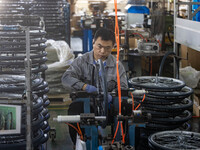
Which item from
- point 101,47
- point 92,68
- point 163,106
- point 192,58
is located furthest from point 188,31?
point 92,68

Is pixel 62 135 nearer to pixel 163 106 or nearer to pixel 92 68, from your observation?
pixel 92 68

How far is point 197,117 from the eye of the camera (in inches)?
178

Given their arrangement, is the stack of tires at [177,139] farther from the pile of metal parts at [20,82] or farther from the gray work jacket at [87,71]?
the pile of metal parts at [20,82]

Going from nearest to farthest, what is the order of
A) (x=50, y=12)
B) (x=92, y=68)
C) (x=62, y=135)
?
(x=92, y=68)
(x=62, y=135)
(x=50, y=12)

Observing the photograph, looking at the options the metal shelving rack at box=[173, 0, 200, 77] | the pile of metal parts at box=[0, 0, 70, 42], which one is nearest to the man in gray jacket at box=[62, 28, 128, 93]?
the metal shelving rack at box=[173, 0, 200, 77]

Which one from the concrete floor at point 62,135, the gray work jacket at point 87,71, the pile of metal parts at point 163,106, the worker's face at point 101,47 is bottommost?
the concrete floor at point 62,135

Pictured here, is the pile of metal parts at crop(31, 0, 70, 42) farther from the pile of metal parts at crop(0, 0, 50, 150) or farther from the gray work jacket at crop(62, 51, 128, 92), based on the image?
the gray work jacket at crop(62, 51, 128, 92)

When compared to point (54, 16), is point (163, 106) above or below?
below

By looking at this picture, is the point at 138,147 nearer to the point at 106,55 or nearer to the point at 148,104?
the point at 148,104

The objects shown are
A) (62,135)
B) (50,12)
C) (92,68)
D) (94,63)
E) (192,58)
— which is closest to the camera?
(92,68)

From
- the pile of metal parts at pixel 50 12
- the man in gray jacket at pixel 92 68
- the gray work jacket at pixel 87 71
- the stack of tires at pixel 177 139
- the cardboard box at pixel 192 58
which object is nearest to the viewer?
the stack of tires at pixel 177 139

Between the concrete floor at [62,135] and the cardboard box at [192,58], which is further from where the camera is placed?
the cardboard box at [192,58]

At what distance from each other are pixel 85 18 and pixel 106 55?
3738 mm

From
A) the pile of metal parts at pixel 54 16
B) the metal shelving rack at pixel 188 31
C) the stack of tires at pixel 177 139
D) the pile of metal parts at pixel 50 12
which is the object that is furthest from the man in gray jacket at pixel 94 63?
→ the pile of metal parts at pixel 54 16
